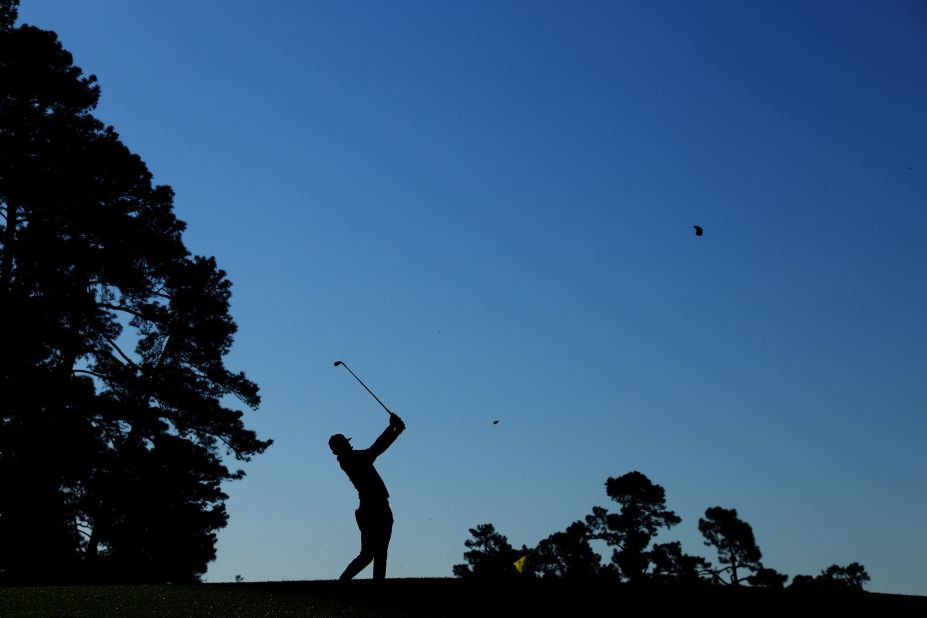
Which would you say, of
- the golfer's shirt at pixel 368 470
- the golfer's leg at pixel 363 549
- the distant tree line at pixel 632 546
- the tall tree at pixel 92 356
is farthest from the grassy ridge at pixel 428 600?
the distant tree line at pixel 632 546

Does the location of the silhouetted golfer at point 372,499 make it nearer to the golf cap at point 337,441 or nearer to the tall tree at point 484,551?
the golf cap at point 337,441

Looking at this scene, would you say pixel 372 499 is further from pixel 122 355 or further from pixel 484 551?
pixel 484 551

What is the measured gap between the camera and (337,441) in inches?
479

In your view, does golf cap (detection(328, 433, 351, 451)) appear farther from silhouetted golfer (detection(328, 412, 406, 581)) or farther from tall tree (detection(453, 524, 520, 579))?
tall tree (detection(453, 524, 520, 579))

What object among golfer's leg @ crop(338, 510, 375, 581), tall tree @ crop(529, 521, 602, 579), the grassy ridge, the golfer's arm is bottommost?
the grassy ridge

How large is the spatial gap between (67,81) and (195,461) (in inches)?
515

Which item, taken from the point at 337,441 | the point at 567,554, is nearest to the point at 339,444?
the point at 337,441

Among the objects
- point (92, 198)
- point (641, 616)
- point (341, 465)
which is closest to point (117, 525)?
point (92, 198)

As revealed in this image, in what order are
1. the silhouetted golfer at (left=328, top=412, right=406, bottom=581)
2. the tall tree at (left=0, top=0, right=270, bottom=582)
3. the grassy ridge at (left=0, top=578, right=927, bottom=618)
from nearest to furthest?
the grassy ridge at (left=0, top=578, right=927, bottom=618) < the silhouetted golfer at (left=328, top=412, right=406, bottom=581) < the tall tree at (left=0, top=0, right=270, bottom=582)

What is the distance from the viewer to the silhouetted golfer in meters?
11.8

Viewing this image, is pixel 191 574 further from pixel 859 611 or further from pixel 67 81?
pixel 859 611

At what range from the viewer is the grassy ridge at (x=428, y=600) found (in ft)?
34.1

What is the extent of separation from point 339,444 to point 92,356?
2051 cm

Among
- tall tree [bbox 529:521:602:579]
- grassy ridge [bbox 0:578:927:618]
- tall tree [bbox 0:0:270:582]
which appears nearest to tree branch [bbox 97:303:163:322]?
tall tree [bbox 0:0:270:582]
